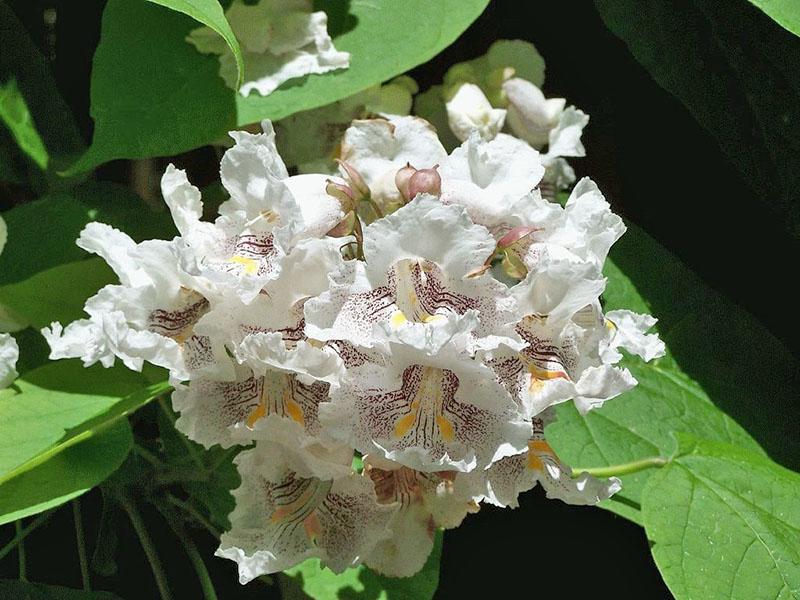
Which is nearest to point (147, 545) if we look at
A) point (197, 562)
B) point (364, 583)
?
point (197, 562)

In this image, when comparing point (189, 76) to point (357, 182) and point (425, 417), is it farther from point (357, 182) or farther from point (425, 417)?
point (425, 417)

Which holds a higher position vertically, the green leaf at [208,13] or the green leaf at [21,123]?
the green leaf at [208,13]

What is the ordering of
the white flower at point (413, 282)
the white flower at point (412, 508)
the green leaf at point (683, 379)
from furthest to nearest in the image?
the green leaf at point (683, 379)
the white flower at point (412, 508)
the white flower at point (413, 282)

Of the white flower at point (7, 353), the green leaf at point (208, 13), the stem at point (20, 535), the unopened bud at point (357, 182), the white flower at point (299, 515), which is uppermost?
the green leaf at point (208, 13)

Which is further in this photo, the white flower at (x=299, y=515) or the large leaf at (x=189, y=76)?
the large leaf at (x=189, y=76)

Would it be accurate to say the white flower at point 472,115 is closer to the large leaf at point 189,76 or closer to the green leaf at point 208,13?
the large leaf at point 189,76

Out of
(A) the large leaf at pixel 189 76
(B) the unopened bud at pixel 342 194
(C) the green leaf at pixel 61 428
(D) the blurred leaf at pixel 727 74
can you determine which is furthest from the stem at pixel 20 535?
(D) the blurred leaf at pixel 727 74

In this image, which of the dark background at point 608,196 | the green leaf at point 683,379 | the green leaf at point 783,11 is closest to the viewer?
the green leaf at point 783,11
